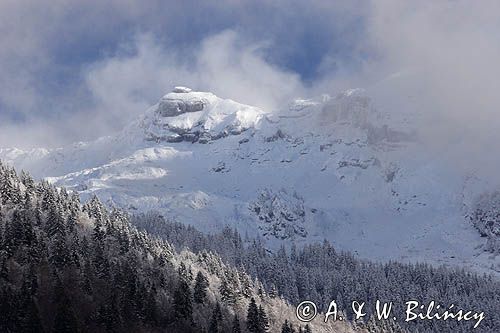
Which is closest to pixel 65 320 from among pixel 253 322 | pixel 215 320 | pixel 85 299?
pixel 85 299

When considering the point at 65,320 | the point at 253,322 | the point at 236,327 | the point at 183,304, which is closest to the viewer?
the point at 65,320

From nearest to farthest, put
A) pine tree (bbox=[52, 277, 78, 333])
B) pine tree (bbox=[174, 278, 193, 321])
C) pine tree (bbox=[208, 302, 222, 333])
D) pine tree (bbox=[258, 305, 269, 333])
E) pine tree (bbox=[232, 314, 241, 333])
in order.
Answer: pine tree (bbox=[52, 277, 78, 333]) → pine tree (bbox=[232, 314, 241, 333]) → pine tree (bbox=[208, 302, 222, 333]) → pine tree (bbox=[174, 278, 193, 321]) → pine tree (bbox=[258, 305, 269, 333])

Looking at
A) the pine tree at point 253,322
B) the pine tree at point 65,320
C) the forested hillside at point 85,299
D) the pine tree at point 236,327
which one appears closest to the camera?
the pine tree at point 65,320

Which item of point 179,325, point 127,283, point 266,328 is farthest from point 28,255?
point 266,328

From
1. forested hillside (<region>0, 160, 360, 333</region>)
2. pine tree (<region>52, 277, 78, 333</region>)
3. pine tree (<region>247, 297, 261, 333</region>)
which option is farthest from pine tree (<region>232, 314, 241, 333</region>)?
pine tree (<region>52, 277, 78, 333</region>)

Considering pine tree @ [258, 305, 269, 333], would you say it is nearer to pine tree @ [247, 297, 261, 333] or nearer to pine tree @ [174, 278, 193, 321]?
pine tree @ [247, 297, 261, 333]

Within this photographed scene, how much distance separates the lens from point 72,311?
6688 inches

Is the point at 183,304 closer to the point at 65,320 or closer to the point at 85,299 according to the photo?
the point at 85,299

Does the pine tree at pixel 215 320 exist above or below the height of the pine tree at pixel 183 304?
below

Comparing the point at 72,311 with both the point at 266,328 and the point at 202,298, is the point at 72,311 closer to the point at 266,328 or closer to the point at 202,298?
the point at 202,298

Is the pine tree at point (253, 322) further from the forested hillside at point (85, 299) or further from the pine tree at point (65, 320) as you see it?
the pine tree at point (65, 320)

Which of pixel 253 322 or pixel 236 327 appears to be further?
pixel 253 322

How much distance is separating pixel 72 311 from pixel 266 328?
55.7 metres

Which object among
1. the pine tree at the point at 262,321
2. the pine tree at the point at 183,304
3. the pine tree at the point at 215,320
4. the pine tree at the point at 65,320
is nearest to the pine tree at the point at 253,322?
the pine tree at the point at 262,321
